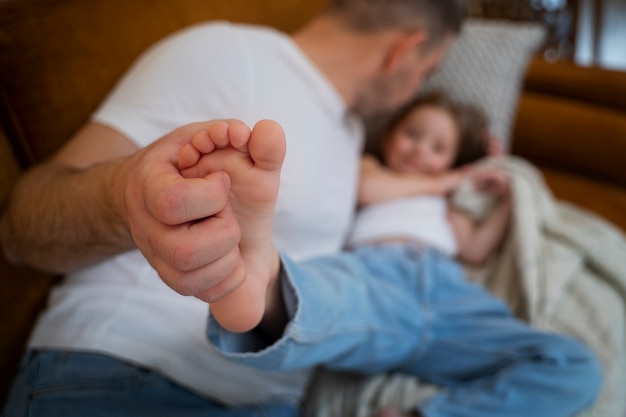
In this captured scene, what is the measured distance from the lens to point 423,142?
1.21 metres

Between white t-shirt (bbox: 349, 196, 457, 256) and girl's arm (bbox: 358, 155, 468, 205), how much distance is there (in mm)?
14

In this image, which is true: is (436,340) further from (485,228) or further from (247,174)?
(247,174)

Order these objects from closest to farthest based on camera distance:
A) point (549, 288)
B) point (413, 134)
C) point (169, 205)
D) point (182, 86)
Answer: point (169, 205)
point (182, 86)
point (549, 288)
point (413, 134)

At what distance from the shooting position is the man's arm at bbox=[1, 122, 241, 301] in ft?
1.27

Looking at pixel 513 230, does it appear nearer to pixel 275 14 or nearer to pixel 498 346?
pixel 498 346

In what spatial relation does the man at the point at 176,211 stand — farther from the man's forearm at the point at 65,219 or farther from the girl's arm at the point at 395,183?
the girl's arm at the point at 395,183

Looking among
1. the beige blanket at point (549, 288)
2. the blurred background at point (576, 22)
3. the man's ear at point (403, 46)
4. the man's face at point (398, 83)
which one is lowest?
the blurred background at point (576, 22)

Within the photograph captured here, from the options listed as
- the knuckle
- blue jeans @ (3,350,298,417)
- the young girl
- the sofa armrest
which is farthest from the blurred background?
the knuckle

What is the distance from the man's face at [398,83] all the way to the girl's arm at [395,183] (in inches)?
5.4

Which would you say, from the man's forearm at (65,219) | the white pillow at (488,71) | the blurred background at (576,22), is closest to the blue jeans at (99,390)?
the man's forearm at (65,219)

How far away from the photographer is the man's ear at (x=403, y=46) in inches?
37.1

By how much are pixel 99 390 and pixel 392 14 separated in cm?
66

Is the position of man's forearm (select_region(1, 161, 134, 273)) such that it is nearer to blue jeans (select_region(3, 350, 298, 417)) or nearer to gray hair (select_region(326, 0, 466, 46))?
blue jeans (select_region(3, 350, 298, 417))

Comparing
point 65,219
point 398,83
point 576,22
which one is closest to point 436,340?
point 398,83
